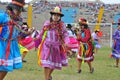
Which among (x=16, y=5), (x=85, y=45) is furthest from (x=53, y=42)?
(x=85, y=45)

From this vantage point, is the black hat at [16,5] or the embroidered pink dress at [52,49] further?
the embroidered pink dress at [52,49]

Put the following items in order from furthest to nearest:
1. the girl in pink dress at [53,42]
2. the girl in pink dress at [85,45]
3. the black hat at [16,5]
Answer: the girl in pink dress at [85,45], the girl in pink dress at [53,42], the black hat at [16,5]

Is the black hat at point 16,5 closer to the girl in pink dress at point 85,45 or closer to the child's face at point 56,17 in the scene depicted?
the child's face at point 56,17

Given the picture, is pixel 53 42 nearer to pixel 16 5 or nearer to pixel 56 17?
pixel 56 17

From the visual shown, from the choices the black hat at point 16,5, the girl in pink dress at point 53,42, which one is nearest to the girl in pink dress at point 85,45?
the girl in pink dress at point 53,42

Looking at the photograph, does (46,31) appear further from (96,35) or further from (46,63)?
(96,35)

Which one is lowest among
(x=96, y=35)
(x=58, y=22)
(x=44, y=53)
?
(x=96, y=35)

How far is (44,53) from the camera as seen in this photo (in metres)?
8.73

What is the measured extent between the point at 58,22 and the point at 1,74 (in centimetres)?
267

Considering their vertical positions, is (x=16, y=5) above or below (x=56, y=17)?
above

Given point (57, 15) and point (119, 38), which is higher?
point (57, 15)

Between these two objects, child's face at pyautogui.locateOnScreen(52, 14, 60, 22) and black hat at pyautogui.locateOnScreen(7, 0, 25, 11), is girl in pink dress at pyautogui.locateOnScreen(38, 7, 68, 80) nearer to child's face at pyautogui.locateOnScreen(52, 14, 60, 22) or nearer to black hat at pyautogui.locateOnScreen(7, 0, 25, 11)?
child's face at pyautogui.locateOnScreen(52, 14, 60, 22)

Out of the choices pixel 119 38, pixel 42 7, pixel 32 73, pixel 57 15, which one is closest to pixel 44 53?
pixel 57 15

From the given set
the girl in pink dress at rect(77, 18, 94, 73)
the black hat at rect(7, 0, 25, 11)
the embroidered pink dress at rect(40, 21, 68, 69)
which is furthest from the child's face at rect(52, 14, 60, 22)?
the girl in pink dress at rect(77, 18, 94, 73)
